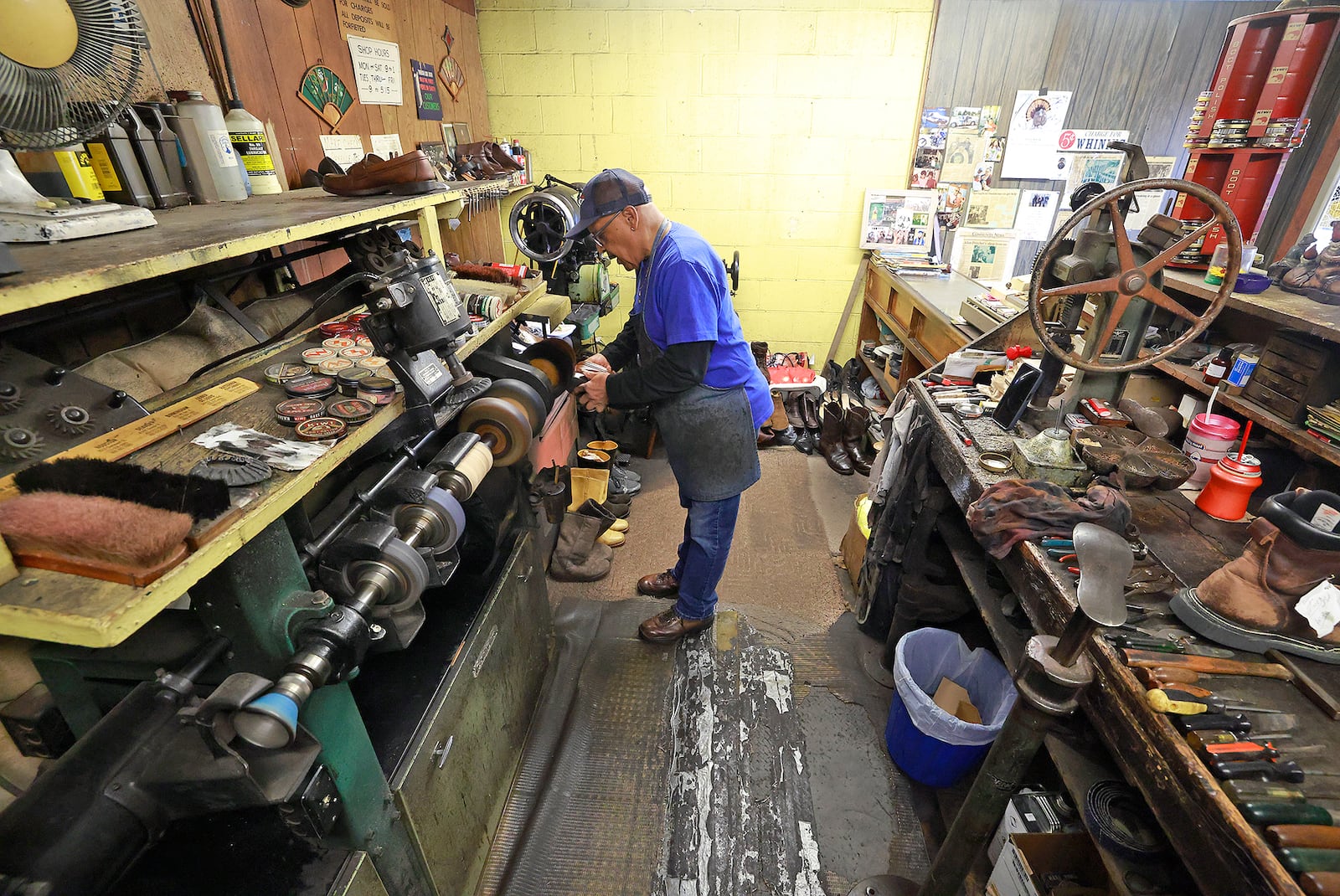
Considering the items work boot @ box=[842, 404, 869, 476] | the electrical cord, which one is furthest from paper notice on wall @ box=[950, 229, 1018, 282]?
the electrical cord

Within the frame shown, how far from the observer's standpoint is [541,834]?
1.80 meters

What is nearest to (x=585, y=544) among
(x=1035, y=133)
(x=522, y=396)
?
(x=522, y=396)

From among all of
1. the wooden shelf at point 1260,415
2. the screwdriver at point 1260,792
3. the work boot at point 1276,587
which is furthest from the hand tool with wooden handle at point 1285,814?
the wooden shelf at point 1260,415

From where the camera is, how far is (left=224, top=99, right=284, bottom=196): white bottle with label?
1.65 meters

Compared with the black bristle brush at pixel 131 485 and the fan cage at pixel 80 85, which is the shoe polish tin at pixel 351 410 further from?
the fan cage at pixel 80 85

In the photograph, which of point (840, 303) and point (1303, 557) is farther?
point (840, 303)

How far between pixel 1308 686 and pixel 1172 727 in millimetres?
313

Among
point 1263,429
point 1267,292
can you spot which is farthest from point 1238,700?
point 1267,292

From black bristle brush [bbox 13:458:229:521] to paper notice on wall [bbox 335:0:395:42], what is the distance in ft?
7.98

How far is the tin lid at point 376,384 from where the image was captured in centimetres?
127

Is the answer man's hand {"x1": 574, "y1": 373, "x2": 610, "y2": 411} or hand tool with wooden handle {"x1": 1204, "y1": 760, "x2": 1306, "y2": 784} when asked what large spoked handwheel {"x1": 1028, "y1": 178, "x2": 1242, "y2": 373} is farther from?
man's hand {"x1": 574, "y1": 373, "x2": 610, "y2": 411}

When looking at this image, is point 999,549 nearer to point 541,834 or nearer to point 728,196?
point 541,834

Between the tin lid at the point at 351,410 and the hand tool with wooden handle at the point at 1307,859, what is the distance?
1.62 m

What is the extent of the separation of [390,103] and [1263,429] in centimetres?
363
